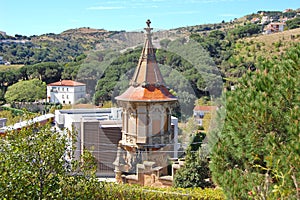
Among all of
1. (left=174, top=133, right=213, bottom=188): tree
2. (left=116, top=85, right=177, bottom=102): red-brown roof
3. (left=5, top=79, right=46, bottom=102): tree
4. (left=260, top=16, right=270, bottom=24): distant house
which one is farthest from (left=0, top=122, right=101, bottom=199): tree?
(left=260, top=16, right=270, bottom=24): distant house

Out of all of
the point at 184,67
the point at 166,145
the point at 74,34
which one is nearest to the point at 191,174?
the point at 166,145

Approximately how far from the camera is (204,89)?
322 inches

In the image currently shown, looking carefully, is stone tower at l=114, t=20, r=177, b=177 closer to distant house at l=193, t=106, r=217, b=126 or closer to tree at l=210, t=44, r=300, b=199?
distant house at l=193, t=106, r=217, b=126

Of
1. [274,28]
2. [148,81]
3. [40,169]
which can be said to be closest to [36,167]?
[40,169]

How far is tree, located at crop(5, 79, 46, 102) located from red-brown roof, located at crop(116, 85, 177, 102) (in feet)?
94.2

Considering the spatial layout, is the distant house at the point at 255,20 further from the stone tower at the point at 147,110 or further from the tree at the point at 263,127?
the tree at the point at 263,127

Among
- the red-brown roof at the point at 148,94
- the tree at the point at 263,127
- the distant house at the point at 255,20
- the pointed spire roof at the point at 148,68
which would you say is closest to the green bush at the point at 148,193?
the red-brown roof at the point at 148,94

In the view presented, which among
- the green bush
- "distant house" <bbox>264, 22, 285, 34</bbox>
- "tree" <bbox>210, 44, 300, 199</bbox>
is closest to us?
"tree" <bbox>210, 44, 300, 199</bbox>

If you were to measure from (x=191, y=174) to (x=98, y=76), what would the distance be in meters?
3.10

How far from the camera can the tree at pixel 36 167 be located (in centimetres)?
475

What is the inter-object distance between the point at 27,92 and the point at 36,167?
32.4m

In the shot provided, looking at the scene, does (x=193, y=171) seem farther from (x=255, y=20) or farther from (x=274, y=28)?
(x=255, y=20)

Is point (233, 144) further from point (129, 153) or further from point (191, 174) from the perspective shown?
point (129, 153)

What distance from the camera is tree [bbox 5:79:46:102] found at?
1377 inches
